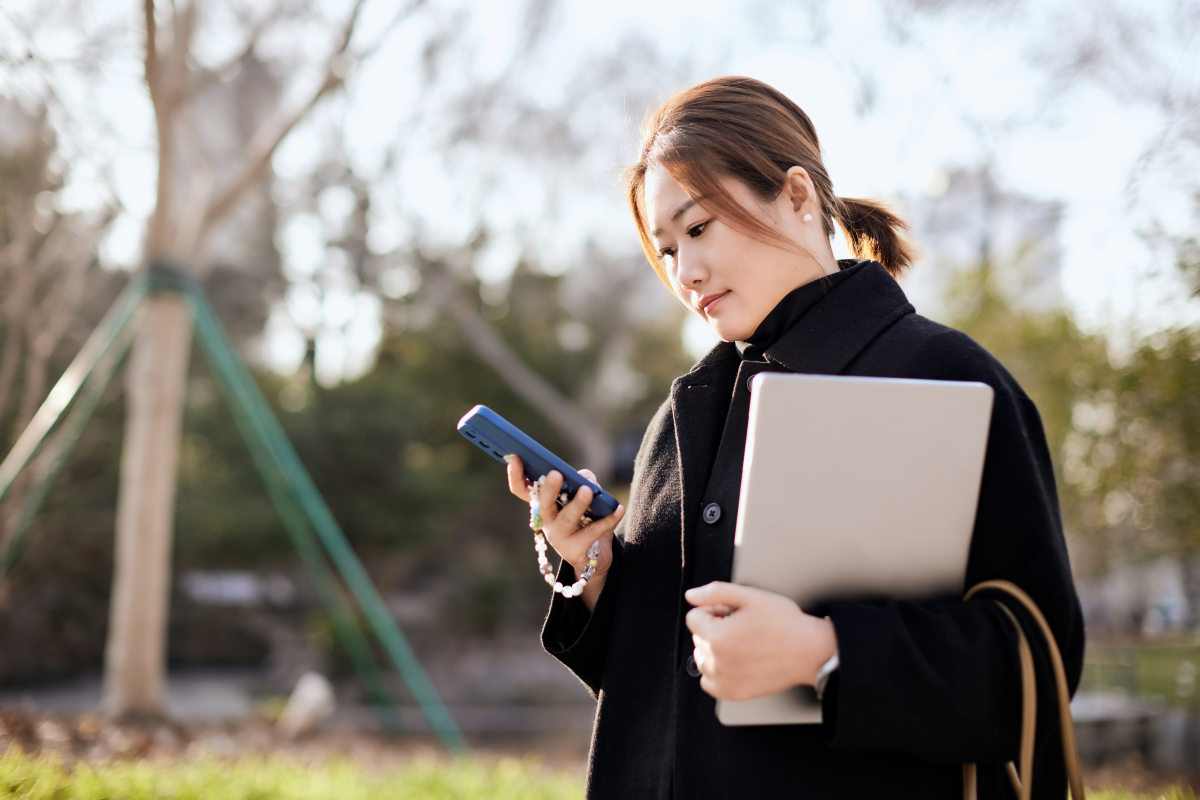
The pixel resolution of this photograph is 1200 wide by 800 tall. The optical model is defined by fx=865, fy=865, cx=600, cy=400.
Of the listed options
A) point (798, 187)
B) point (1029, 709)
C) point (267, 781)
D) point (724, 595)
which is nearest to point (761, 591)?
point (724, 595)

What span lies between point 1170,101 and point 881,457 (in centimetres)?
502

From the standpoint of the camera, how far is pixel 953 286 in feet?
27.7

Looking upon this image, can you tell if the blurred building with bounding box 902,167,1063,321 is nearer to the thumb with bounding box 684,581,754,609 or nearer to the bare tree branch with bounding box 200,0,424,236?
the bare tree branch with bounding box 200,0,424,236

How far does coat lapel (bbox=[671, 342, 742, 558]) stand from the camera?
1.16 metres

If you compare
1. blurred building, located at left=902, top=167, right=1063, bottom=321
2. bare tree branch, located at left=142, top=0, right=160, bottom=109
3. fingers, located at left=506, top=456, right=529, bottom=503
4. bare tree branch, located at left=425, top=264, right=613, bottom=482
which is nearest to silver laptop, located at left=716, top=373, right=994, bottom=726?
fingers, located at left=506, top=456, right=529, bottom=503

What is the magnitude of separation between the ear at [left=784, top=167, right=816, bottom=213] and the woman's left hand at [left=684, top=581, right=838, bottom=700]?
562mm

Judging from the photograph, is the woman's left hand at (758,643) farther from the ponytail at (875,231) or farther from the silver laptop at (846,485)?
the ponytail at (875,231)

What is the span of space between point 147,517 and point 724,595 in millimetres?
4616

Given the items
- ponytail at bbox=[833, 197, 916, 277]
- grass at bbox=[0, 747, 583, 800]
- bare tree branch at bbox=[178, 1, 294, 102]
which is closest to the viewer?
ponytail at bbox=[833, 197, 916, 277]

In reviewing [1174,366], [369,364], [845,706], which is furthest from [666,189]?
[369,364]

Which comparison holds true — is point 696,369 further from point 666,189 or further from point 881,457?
point 881,457

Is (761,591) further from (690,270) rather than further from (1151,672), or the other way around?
(1151,672)

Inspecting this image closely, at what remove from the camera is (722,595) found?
2.89ft

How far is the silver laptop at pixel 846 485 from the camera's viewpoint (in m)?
0.90
